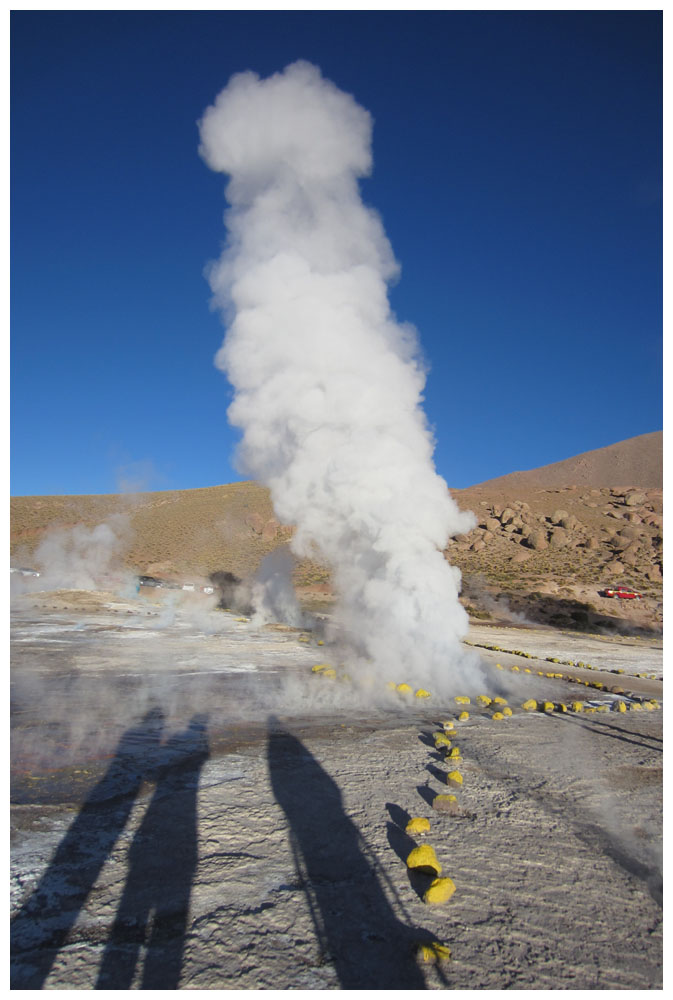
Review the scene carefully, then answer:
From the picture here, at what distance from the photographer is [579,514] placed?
180ft

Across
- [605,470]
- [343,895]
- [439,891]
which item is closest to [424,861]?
[439,891]

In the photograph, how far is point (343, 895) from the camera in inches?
154

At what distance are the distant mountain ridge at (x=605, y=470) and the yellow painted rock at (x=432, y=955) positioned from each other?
342 ft

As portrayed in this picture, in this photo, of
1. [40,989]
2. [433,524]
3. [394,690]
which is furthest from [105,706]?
[433,524]

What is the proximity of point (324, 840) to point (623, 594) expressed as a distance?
32642 millimetres

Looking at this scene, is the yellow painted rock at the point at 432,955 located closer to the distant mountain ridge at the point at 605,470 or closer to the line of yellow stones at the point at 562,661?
the line of yellow stones at the point at 562,661

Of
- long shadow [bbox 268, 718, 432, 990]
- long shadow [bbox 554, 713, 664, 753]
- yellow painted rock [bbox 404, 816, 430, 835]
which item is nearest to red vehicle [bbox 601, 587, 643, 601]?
long shadow [bbox 554, 713, 664, 753]

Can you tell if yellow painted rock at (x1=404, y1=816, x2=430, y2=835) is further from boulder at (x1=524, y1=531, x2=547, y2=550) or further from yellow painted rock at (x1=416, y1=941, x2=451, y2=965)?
boulder at (x1=524, y1=531, x2=547, y2=550)

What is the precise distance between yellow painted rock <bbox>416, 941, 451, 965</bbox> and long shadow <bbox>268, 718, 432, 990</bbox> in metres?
0.06

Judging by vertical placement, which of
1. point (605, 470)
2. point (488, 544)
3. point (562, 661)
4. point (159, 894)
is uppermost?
point (605, 470)

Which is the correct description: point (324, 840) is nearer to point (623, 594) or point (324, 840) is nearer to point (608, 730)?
point (608, 730)

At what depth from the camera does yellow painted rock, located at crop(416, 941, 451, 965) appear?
329 centimetres

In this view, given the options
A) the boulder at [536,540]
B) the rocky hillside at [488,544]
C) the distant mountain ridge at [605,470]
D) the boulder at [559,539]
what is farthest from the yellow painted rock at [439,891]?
the distant mountain ridge at [605,470]

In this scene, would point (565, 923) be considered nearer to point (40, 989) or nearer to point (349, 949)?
point (349, 949)
